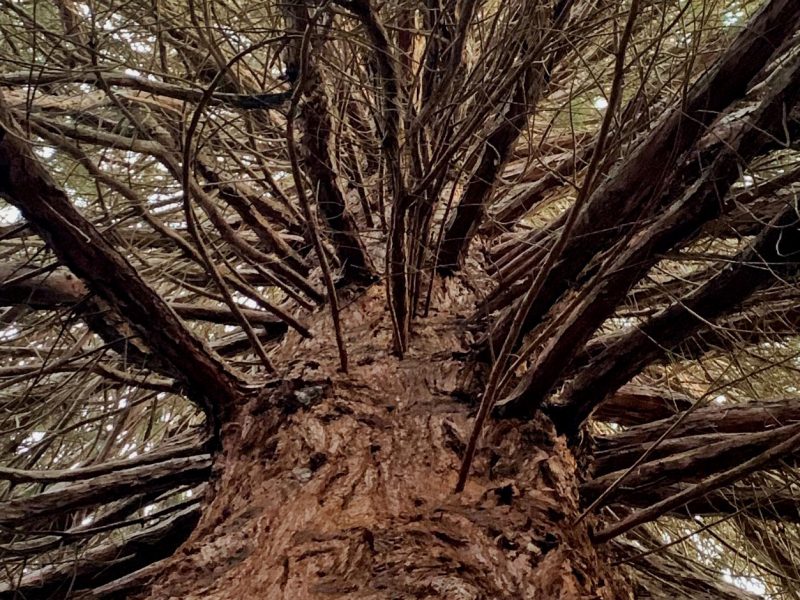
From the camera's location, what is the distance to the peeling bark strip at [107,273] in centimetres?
115

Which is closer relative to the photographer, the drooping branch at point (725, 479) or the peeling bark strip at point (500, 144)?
the drooping branch at point (725, 479)

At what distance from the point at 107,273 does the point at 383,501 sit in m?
0.66

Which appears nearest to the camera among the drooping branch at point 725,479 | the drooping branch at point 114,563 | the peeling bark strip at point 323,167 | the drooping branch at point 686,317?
the drooping branch at point 725,479

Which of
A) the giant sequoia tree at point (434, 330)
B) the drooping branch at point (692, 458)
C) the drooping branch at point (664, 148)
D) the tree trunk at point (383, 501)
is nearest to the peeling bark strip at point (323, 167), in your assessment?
the giant sequoia tree at point (434, 330)

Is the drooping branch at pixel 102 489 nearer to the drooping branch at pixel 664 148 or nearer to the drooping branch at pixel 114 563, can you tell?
the drooping branch at pixel 114 563

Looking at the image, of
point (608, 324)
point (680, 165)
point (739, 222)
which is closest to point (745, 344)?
point (739, 222)

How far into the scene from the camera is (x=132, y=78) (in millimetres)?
1324

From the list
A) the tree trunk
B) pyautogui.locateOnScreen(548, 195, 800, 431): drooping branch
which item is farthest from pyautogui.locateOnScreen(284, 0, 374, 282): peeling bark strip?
pyautogui.locateOnScreen(548, 195, 800, 431): drooping branch

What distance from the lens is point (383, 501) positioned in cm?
109

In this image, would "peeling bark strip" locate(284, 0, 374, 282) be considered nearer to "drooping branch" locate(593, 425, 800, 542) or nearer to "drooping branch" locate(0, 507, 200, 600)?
"drooping branch" locate(0, 507, 200, 600)

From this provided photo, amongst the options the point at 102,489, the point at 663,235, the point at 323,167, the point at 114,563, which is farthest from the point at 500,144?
the point at 114,563

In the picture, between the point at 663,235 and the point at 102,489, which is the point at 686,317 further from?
the point at 102,489

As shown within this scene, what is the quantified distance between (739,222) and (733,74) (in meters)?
0.51

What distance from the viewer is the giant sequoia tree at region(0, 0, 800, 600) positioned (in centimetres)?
99
